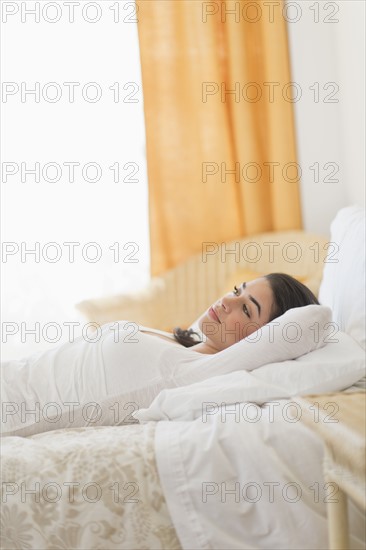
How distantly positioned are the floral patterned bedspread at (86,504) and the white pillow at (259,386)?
0.19 m

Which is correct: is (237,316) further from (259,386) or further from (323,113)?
(323,113)

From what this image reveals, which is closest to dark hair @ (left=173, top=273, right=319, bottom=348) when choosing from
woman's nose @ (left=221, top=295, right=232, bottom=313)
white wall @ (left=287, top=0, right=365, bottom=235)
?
woman's nose @ (left=221, top=295, right=232, bottom=313)

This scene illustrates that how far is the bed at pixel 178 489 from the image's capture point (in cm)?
161

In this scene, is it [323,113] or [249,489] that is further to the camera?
[323,113]

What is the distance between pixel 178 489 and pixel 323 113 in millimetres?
2429

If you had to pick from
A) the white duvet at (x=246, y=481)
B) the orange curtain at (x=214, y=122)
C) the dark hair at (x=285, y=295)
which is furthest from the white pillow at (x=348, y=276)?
the orange curtain at (x=214, y=122)

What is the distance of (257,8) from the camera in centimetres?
363

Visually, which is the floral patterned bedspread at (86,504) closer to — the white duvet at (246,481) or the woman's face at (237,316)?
the white duvet at (246,481)

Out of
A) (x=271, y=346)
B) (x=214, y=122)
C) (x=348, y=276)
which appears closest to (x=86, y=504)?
(x=271, y=346)

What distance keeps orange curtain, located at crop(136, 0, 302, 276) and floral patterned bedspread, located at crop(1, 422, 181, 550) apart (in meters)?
2.09

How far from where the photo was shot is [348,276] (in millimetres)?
2295

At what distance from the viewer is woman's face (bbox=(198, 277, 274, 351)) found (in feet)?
7.27

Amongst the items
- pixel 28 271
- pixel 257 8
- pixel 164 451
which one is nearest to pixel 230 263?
pixel 28 271

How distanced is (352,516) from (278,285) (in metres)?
0.77
